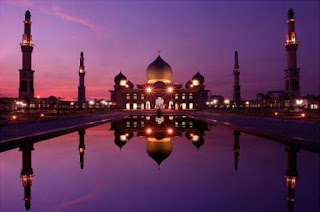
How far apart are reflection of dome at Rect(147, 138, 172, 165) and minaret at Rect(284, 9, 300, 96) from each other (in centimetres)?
5583

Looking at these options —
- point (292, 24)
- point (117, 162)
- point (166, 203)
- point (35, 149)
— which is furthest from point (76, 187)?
point (292, 24)

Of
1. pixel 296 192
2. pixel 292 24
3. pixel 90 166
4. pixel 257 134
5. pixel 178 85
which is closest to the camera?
pixel 296 192

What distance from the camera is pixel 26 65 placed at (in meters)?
63.1

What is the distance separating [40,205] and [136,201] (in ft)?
5.82

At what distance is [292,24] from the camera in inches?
2474

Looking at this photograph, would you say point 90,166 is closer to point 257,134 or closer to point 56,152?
point 56,152

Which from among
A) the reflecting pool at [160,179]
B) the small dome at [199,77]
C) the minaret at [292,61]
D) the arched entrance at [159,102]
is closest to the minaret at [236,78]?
the small dome at [199,77]

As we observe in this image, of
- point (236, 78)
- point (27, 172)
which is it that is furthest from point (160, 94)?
point (27, 172)

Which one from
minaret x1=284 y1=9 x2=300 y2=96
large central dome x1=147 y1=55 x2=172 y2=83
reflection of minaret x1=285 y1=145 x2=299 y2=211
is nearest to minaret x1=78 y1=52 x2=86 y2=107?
large central dome x1=147 y1=55 x2=172 y2=83

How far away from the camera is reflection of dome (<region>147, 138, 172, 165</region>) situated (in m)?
10.3

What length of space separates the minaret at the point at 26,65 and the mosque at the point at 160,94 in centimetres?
2285

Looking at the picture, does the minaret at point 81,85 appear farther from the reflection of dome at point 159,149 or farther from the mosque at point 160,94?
the reflection of dome at point 159,149

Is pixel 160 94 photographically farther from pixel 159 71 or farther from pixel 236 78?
pixel 236 78

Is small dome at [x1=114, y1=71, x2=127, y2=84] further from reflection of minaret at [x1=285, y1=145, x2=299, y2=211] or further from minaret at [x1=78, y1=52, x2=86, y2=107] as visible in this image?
reflection of minaret at [x1=285, y1=145, x2=299, y2=211]
